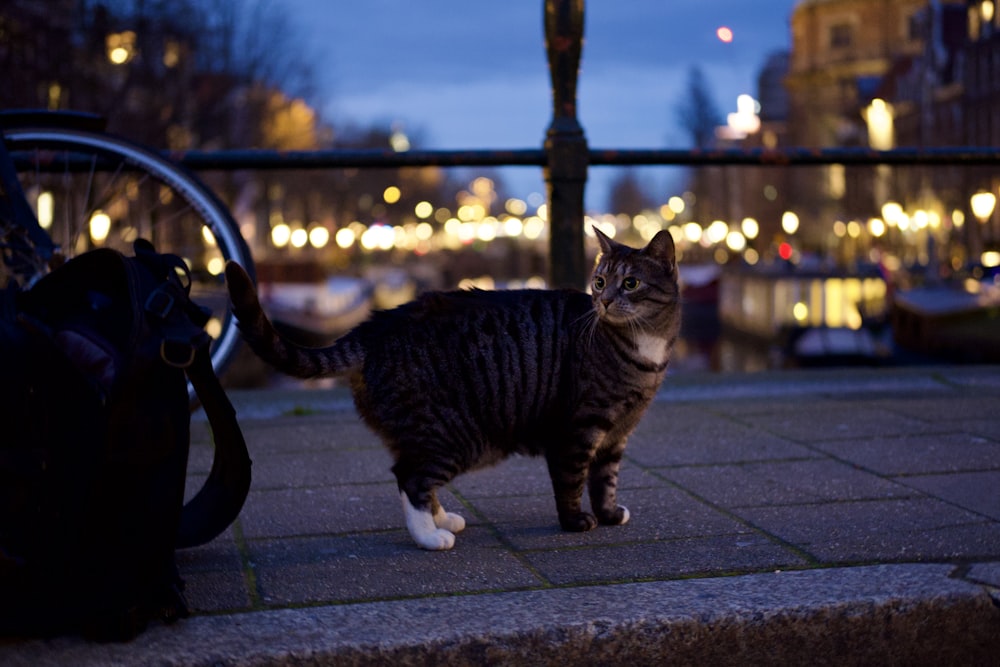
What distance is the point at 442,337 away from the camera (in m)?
2.82

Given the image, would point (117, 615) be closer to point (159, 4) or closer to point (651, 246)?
point (651, 246)

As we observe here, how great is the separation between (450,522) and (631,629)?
0.82 m

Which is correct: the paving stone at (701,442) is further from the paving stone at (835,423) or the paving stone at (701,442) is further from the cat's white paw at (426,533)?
the cat's white paw at (426,533)

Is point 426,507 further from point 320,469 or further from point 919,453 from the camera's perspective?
point 919,453

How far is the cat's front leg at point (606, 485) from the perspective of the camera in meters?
2.92

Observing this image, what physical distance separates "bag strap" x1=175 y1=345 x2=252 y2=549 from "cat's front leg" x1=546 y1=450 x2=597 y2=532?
737mm

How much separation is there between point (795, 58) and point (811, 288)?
51.9 meters

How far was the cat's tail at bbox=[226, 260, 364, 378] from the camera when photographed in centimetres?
236

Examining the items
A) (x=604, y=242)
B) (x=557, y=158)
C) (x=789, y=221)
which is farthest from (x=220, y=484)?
(x=789, y=221)

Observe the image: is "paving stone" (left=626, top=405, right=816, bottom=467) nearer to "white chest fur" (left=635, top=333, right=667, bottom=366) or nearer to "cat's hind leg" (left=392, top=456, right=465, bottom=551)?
"white chest fur" (left=635, top=333, right=667, bottom=366)

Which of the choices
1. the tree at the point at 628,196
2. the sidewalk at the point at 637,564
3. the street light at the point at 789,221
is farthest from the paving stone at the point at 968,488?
the tree at the point at 628,196

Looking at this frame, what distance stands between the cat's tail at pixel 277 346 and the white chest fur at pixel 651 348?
2.17 ft

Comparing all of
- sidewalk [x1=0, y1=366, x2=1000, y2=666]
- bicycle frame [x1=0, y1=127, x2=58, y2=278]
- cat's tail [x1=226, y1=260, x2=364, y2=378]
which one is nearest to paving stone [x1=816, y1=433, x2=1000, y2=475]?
sidewalk [x1=0, y1=366, x2=1000, y2=666]

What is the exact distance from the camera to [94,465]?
1981 millimetres
